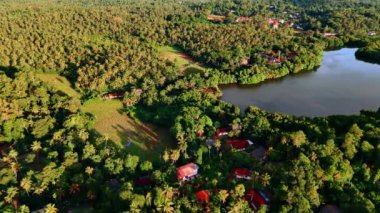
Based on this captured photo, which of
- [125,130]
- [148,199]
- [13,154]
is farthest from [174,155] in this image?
[13,154]

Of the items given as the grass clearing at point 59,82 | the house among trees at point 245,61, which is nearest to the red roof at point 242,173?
the grass clearing at point 59,82

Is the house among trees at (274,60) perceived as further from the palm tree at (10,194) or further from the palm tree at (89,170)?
the palm tree at (10,194)

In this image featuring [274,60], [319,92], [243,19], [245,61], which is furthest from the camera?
[243,19]

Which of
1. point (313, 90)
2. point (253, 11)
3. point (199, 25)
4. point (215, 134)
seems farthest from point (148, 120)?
point (253, 11)

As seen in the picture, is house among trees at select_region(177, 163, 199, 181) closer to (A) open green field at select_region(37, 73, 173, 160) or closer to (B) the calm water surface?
(A) open green field at select_region(37, 73, 173, 160)

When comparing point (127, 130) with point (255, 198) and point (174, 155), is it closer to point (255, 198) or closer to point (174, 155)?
point (174, 155)
